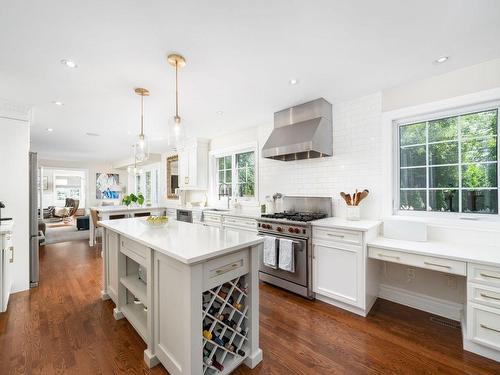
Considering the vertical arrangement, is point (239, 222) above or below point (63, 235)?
above

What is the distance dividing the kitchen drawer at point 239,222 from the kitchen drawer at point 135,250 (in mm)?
1725

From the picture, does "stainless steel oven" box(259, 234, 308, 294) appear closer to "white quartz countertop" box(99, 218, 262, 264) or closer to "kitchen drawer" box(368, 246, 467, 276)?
"kitchen drawer" box(368, 246, 467, 276)

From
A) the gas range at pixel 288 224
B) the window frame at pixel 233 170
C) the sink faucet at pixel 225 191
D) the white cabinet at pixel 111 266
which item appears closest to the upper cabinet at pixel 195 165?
the window frame at pixel 233 170

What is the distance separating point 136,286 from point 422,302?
116 inches

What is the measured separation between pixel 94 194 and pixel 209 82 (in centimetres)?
967

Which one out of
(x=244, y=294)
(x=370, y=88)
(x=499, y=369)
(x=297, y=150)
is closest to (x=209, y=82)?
(x=297, y=150)

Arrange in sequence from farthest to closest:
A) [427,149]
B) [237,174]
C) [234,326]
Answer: [237,174], [427,149], [234,326]

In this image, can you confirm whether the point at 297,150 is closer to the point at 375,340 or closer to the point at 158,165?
the point at 375,340

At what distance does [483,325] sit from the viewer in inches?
69.4

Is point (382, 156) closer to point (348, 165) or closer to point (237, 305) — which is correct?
point (348, 165)

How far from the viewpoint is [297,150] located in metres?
2.94

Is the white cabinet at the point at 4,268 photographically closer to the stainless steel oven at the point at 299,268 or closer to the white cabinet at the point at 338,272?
the stainless steel oven at the point at 299,268

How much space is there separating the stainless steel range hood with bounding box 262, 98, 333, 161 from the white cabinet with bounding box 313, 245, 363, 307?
1.23 meters

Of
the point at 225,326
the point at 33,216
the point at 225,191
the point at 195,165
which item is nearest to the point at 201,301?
the point at 225,326
